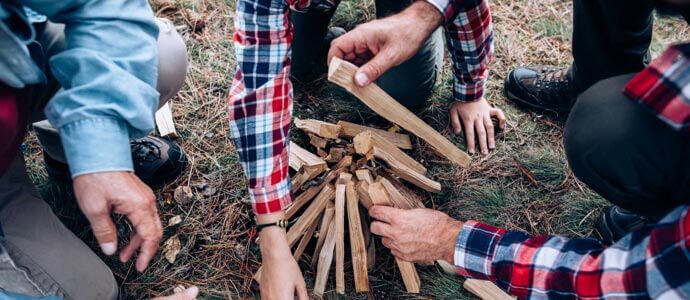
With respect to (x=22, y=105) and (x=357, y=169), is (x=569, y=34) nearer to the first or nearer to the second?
(x=357, y=169)

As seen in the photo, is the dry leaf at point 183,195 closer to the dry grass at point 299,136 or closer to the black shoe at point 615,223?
the dry grass at point 299,136

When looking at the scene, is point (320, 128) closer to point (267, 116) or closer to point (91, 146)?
point (267, 116)

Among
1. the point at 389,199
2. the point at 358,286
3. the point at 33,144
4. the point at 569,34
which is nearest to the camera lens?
the point at 389,199

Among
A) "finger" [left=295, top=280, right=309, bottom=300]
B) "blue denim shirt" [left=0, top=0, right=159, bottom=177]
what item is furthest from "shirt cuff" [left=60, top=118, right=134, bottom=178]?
"finger" [left=295, top=280, right=309, bottom=300]

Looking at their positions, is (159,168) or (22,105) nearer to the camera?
(22,105)

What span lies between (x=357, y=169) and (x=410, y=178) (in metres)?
0.33

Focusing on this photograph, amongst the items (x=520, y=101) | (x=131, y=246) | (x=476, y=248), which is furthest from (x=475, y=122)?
(x=131, y=246)

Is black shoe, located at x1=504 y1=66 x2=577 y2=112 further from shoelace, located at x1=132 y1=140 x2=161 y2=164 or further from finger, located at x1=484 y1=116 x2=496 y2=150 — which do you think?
shoelace, located at x1=132 y1=140 x2=161 y2=164

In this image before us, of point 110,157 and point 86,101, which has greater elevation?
point 86,101

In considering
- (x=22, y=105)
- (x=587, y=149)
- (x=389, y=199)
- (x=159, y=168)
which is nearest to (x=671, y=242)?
(x=587, y=149)

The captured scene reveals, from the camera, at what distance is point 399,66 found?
2.29 metres

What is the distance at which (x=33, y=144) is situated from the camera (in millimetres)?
2443

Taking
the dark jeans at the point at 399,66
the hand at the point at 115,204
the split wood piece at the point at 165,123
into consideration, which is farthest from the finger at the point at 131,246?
the dark jeans at the point at 399,66

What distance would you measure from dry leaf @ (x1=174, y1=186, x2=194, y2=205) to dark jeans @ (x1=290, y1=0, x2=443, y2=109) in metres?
0.73
